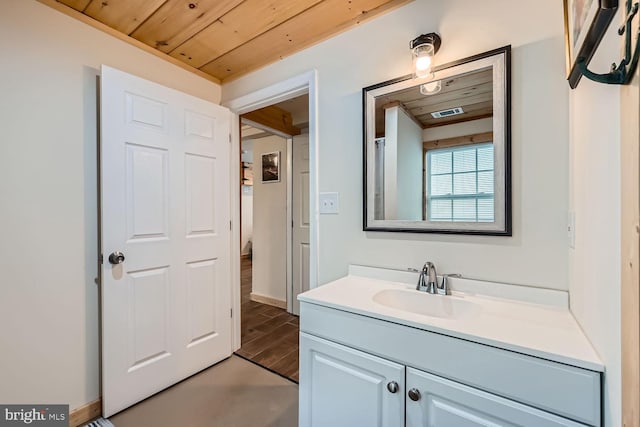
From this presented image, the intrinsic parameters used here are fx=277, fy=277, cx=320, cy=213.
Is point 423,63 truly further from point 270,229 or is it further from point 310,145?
point 270,229

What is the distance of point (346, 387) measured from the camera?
1.08 m

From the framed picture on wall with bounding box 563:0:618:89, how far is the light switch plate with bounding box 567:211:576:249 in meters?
0.43

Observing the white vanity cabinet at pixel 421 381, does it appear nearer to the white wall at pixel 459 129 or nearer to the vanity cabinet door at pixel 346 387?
the vanity cabinet door at pixel 346 387

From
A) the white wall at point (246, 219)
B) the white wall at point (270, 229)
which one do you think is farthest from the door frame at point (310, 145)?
the white wall at point (246, 219)

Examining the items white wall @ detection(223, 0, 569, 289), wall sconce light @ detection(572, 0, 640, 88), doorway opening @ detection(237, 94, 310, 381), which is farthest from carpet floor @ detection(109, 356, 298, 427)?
wall sconce light @ detection(572, 0, 640, 88)

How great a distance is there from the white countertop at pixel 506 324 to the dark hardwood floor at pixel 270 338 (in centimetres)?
114

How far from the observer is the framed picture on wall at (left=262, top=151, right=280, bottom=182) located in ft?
10.7

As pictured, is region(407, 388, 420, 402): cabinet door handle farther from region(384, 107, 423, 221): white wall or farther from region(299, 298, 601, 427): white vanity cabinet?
region(384, 107, 423, 221): white wall

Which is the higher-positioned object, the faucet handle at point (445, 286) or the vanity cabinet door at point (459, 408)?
the faucet handle at point (445, 286)

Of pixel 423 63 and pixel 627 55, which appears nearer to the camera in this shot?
pixel 627 55

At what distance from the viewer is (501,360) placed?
0.78 m

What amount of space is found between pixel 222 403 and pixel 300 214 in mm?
1769

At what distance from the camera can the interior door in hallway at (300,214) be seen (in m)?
2.92

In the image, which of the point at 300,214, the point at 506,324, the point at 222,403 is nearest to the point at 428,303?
the point at 506,324
